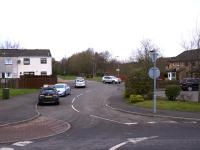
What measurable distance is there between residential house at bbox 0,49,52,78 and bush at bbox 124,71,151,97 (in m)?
46.0

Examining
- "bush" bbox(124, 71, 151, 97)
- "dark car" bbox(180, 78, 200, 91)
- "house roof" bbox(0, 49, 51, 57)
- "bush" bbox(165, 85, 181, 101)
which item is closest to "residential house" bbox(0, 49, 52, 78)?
"house roof" bbox(0, 49, 51, 57)

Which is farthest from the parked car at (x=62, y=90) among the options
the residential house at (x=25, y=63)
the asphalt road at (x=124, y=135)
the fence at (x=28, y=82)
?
the residential house at (x=25, y=63)

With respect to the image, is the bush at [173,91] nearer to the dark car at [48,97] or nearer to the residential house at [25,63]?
the dark car at [48,97]

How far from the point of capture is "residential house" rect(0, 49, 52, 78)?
281 ft

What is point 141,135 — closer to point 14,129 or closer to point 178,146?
point 178,146

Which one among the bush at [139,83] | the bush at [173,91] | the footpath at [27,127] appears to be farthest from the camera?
the bush at [139,83]

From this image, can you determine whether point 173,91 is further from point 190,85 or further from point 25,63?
point 25,63

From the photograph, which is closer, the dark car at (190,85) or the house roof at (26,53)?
the dark car at (190,85)

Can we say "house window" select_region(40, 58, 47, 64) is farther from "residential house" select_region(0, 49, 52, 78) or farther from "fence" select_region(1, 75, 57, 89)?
"fence" select_region(1, 75, 57, 89)

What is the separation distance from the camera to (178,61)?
322 ft

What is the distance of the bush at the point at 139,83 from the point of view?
4172cm

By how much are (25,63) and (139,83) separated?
47894 millimetres

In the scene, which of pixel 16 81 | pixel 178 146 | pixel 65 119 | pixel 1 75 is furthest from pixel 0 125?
pixel 1 75

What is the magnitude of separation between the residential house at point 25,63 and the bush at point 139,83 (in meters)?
46.0
